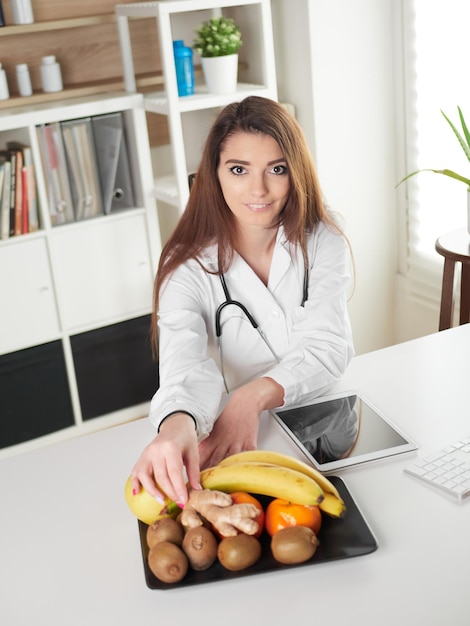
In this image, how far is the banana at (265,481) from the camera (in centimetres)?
113

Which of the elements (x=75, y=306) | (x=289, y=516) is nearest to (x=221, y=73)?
(x=75, y=306)

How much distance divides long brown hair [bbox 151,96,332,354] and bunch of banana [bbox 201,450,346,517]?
0.65 meters

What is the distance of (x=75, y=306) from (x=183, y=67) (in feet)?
3.02

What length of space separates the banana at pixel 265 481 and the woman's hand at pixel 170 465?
33 mm

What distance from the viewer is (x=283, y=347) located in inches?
70.5

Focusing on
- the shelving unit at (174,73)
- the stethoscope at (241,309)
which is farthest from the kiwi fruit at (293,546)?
the shelving unit at (174,73)

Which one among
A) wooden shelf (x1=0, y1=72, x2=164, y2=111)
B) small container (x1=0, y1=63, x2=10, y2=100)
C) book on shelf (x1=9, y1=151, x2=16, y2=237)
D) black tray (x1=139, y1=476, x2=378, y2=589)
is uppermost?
small container (x1=0, y1=63, x2=10, y2=100)

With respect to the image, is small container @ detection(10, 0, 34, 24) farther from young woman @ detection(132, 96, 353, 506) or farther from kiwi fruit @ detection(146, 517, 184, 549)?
kiwi fruit @ detection(146, 517, 184, 549)

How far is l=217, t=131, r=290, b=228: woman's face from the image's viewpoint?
1661 mm

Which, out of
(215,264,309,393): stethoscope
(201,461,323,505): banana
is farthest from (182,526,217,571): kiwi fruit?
(215,264,309,393): stethoscope

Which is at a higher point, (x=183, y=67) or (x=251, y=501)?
(x=183, y=67)

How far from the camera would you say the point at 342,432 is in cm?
142

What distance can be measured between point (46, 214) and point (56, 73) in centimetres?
51

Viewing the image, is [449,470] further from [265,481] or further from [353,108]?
[353,108]
